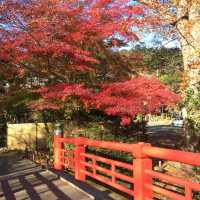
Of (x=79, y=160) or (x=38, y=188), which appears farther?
(x=79, y=160)

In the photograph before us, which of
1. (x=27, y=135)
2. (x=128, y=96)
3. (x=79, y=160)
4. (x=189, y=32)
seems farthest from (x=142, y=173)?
(x=27, y=135)

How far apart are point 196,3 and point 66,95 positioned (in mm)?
5482

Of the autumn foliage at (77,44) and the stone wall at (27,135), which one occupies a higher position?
the autumn foliage at (77,44)

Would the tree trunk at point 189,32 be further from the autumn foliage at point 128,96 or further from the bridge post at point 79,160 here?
the bridge post at point 79,160

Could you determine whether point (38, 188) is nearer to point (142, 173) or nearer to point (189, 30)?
point (142, 173)

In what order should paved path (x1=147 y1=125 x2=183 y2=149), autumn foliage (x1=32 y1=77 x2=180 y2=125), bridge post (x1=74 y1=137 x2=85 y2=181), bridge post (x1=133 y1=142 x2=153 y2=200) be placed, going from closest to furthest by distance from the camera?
1. bridge post (x1=133 y1=142 x2=153 y2=200)
2. bridge post (x1=74 y1=137 x2=85 y2=181)
3. autumn foliage (x1=32 y1=77 x2=180 y2=125)
4. paved path (x1=147 y1=125 x2=183 y2=149)

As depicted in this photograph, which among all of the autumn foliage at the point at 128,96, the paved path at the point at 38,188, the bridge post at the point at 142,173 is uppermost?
the autumn foliage at the point at 128,96

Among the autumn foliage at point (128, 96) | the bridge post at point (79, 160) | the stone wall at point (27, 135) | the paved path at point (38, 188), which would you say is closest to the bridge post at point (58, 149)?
the paved path at point (38, 188)

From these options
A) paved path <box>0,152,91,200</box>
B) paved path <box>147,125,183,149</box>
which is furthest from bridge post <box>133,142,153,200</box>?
paved path <box>147,125,183,149</box>

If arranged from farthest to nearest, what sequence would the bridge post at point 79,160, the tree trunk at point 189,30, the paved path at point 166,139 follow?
the paved path at point 166,139 < the tree trunk at point 189,30 < the bridge post at point 79,160

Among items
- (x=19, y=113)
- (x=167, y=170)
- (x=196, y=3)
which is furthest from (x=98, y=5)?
(x=19, y=113)

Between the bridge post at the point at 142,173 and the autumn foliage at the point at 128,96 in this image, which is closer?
the bridge post at the point at 142,173

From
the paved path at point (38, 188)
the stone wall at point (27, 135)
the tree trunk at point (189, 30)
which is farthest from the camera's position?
the stone wall at point (27, 135)

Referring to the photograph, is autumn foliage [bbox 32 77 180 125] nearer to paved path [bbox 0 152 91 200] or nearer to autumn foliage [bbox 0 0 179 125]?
autumn foliage [bbox 0 0 179 125]
